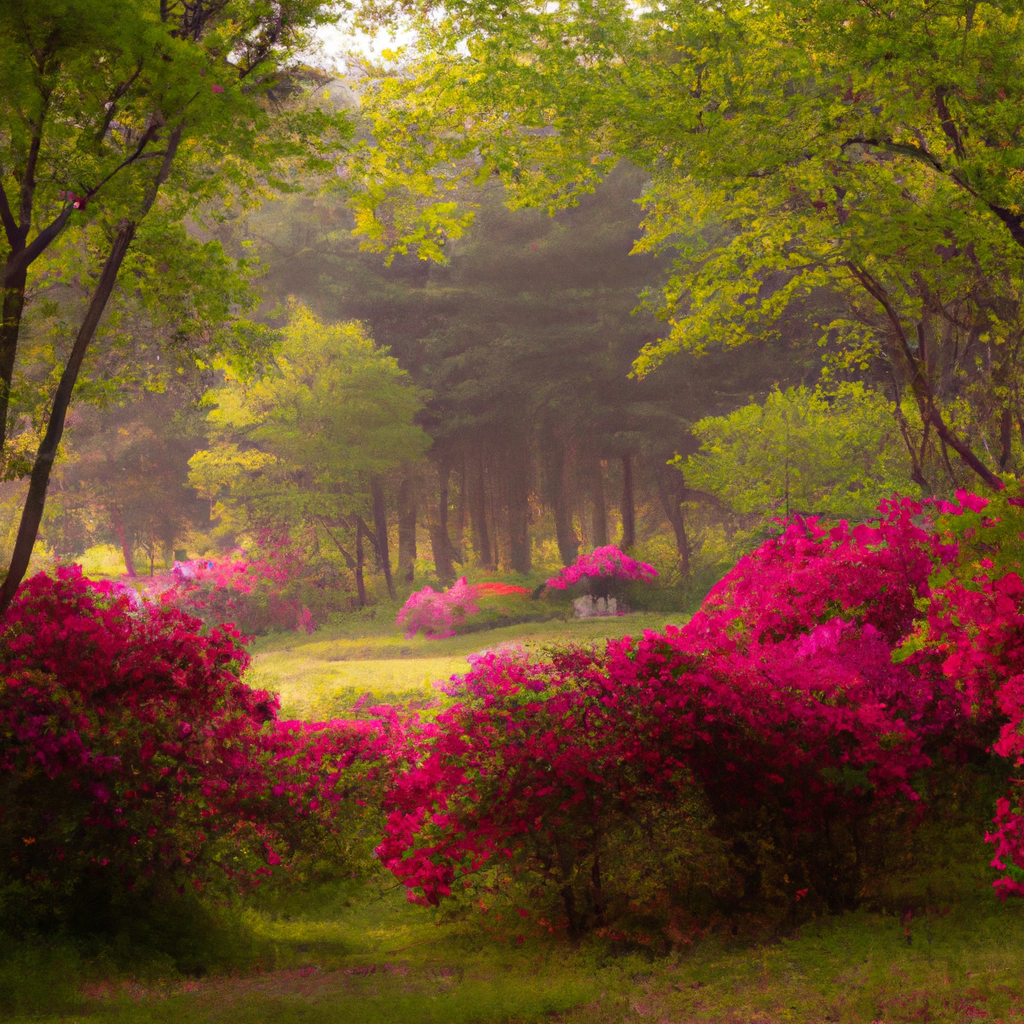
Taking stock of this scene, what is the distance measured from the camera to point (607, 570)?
2339 cm

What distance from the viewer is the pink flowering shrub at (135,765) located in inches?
215

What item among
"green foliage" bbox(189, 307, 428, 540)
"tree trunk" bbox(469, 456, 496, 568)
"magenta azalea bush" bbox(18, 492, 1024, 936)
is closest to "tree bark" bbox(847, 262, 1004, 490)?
"magenta azalea bush" bbox(18, 492, 1024, 936)

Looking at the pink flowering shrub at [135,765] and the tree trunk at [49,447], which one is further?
the tree trunk at [49,447]

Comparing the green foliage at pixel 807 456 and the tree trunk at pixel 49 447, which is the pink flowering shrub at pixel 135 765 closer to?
the tree trunk at pixel 49 447

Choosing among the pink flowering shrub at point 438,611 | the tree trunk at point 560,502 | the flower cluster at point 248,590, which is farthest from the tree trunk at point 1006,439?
the tree trunk at point 560,502

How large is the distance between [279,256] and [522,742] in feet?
102

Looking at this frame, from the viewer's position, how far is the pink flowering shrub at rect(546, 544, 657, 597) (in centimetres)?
2316

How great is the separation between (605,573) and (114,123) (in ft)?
55.8

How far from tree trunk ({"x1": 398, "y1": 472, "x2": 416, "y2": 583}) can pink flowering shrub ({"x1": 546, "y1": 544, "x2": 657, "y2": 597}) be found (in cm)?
1157

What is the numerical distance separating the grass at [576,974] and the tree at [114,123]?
271 cm

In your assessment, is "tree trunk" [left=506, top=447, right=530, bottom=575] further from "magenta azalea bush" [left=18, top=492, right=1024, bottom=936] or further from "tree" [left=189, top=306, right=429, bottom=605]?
"magenta azalea bush" [left=18, top=492, right=1024, bottom=936]

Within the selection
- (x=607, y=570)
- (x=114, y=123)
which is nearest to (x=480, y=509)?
(x=607, y=570)

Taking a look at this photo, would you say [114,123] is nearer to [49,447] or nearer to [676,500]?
[49,447]

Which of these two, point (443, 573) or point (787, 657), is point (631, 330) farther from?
point (787, 657)
